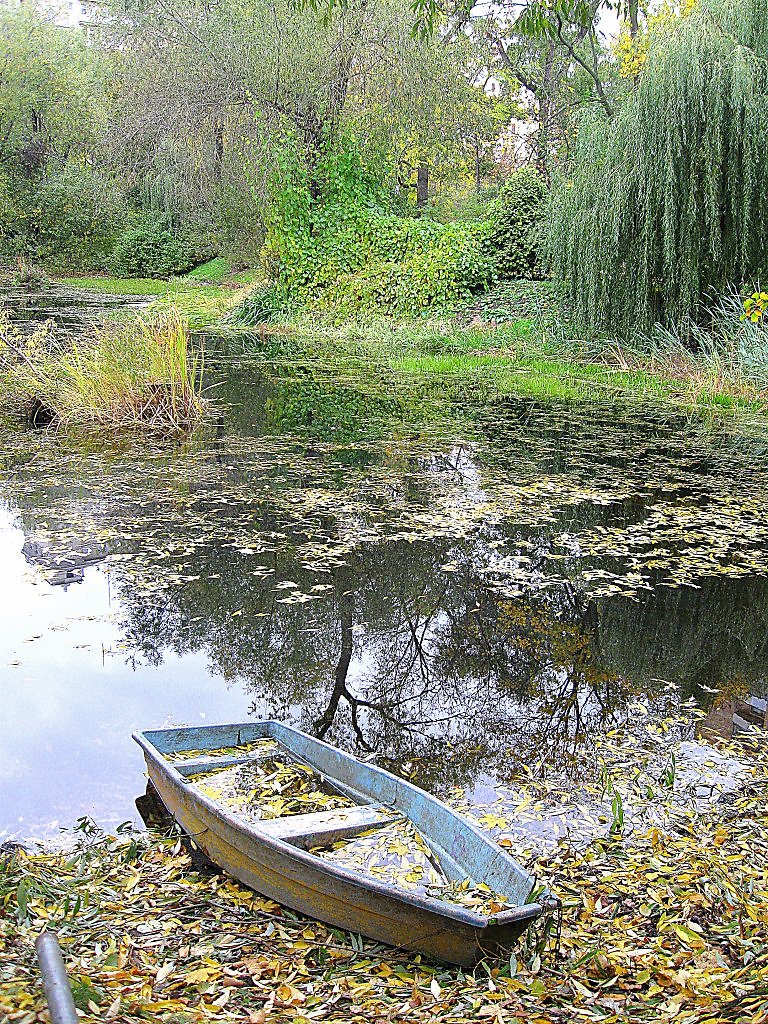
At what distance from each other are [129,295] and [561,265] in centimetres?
1530

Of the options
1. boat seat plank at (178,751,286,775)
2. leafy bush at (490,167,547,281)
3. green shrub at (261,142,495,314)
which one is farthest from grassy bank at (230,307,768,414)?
boat seat plank at (178,751,286,775)

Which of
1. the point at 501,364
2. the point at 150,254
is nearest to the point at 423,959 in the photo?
the point at 501,364

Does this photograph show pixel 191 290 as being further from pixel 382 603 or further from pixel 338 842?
pixel 338 842

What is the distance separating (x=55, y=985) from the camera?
1.75 metres

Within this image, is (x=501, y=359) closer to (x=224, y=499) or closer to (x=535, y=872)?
(x=224, y=499)

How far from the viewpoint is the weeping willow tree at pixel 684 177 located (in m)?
10.7

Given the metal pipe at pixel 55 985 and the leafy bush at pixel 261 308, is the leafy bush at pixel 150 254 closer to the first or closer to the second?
the leafy bush at pixel 261 308

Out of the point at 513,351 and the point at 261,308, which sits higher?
the point at 261,308

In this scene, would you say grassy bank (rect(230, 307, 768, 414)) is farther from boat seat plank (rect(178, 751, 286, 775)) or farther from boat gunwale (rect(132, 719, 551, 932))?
boat gunwale (rect(132, 719, 551, 932))

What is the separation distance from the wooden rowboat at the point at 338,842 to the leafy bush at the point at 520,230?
44.5 ft

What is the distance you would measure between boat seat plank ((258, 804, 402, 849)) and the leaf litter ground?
179mm

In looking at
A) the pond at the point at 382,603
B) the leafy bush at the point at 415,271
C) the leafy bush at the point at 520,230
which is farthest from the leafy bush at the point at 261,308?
the pond at the point at 382,603

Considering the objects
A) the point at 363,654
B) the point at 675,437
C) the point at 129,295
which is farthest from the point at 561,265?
the point at 129,295

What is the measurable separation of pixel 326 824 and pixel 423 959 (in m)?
0.52
